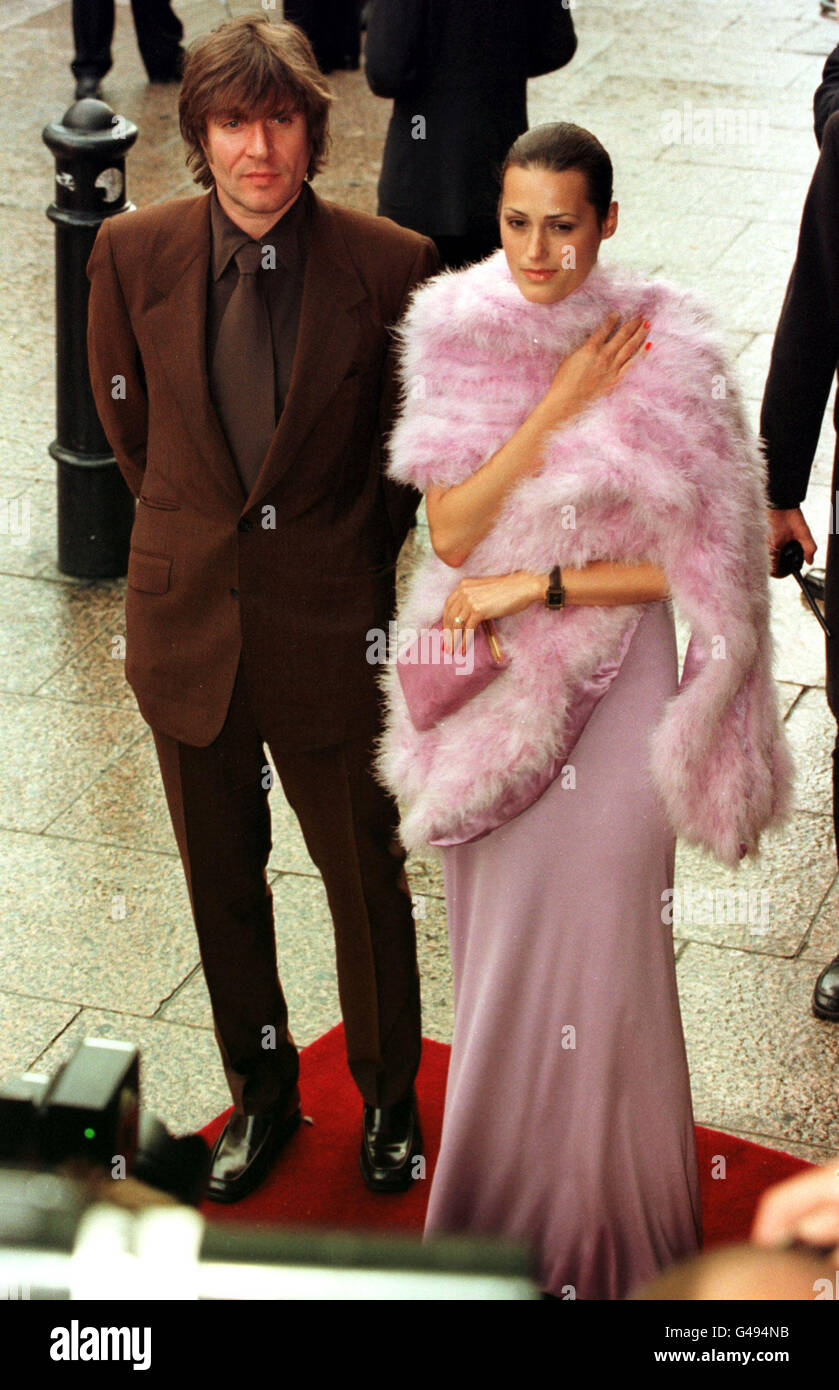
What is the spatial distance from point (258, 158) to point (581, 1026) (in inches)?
62.4

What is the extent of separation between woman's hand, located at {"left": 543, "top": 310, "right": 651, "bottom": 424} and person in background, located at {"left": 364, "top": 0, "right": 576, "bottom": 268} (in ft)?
8.32

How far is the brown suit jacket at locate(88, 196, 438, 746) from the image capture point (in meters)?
3.03

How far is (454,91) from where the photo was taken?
508cm

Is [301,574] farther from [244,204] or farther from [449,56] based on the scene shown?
[449,56]

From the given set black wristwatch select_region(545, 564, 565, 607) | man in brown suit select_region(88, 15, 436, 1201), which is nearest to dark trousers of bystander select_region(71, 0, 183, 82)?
man in brown suit select_region(88, 15, 436, 1201)

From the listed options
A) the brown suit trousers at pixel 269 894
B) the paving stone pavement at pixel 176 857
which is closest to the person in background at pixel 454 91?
the paving stone pavement at pixel 176 857

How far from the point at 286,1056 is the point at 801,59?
31.1 feet

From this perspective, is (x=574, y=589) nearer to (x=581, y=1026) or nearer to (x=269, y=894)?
(x=581, y=1026)

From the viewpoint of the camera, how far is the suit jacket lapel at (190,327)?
3.01m

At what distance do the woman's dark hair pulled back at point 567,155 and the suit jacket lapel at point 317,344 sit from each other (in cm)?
49

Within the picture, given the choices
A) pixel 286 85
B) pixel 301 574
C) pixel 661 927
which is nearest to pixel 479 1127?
pixel 661 927

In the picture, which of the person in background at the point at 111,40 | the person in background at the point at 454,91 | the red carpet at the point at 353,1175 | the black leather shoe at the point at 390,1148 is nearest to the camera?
the red carpet at the point at 353,1175

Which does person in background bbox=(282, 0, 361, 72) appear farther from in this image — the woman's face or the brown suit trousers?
the woman's face

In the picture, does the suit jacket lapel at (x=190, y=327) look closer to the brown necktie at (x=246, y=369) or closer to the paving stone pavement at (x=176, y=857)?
the brown necktie at (x=246, y=369)
